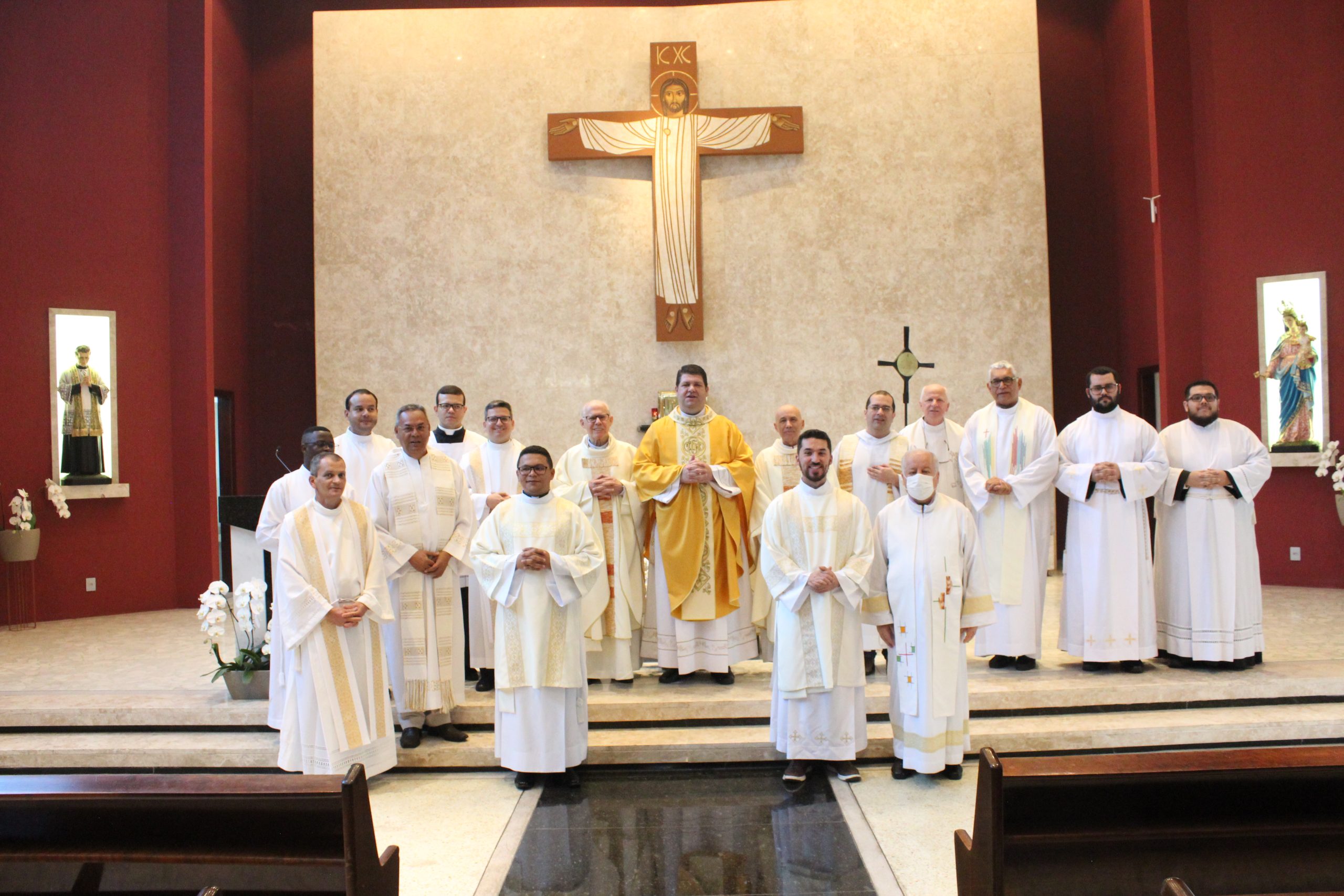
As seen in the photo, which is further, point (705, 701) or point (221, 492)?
point (221, 492)

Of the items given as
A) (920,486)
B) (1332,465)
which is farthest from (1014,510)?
(1332,465)

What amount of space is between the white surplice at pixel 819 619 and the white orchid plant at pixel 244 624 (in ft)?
9.39

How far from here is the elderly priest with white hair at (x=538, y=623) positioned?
4.77 metres

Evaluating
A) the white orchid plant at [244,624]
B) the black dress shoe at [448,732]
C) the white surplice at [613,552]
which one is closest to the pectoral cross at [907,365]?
the white surplice at [613,552]

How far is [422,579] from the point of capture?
5.30m

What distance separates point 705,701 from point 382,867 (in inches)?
124

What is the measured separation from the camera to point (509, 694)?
481 centimetres

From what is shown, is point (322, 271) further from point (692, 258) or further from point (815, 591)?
point (815, 591)

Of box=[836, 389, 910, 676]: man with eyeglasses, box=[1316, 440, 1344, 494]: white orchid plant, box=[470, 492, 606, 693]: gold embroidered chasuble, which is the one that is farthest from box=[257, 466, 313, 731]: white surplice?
box=[1316, 440, 1344, 494]: white orchid plant

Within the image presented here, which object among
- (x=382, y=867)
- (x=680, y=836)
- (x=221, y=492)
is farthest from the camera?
(x=221, y=492)

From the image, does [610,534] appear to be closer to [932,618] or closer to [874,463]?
[874,463]

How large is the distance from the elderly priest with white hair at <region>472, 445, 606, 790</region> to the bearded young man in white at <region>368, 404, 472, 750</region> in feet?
1.70

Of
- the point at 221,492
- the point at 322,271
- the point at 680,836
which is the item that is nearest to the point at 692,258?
the point at 322,271

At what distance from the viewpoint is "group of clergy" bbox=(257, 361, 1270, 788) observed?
4.73 meters
